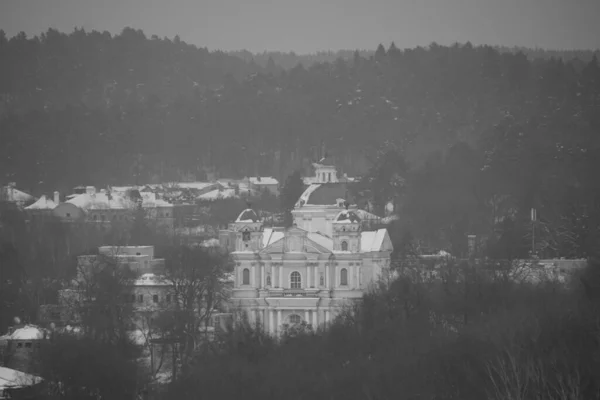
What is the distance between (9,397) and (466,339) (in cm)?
1138

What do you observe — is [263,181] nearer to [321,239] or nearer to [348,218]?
[321,239]

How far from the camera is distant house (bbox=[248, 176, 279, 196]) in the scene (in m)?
→ 125

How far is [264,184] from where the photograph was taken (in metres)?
128

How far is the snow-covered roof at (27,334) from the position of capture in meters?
66.2

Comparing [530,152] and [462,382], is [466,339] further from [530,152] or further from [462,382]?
[530,152]

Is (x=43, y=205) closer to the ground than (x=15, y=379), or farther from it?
farther from it

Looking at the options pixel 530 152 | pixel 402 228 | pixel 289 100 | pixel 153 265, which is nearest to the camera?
pixel 153 265

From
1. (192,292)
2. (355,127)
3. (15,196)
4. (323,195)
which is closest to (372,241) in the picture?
(323,195)

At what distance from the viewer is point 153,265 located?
9050cm

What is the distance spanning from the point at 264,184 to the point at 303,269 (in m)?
49.5

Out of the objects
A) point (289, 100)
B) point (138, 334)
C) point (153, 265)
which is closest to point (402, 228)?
point (153, 265)

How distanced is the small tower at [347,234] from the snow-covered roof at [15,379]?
74.5 feet

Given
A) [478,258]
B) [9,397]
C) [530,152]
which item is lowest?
[9,397]

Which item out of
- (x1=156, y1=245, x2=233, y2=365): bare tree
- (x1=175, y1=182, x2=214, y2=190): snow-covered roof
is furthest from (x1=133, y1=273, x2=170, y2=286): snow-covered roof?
(x1=175, y1=182, x2=214, y2=190): snow-covered roof
